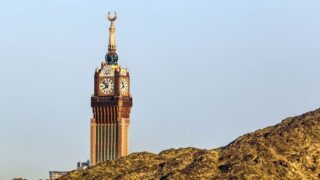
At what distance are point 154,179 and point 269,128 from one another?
616cm

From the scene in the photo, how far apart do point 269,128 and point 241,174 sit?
18.9 ft

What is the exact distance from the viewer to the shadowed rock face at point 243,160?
50.3 meters

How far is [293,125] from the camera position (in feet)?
176

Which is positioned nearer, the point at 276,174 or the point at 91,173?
the point at 276,174

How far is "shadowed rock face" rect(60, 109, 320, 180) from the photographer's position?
50.3 metres

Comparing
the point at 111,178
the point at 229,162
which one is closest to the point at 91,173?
the point at 111,178

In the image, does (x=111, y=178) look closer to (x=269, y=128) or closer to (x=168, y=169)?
(x=168, y=169)

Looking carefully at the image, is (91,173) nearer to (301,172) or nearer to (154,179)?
(154,179)

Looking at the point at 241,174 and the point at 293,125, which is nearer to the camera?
the point at 241,174

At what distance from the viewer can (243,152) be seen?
5188cm

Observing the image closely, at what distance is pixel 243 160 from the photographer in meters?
51.0

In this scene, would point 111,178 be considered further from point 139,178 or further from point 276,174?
point 276,174

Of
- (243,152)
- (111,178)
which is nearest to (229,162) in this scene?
(243,152)

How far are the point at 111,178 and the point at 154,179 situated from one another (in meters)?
1.79
